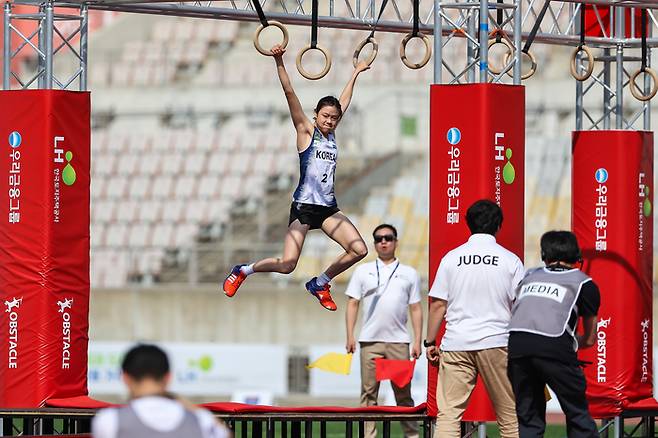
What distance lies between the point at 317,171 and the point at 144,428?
6.07 meters

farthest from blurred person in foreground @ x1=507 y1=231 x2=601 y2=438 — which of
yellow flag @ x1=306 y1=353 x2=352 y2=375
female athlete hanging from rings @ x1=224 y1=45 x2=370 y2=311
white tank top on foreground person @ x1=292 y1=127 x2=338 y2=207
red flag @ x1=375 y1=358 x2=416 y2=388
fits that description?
yellow flag @ x1=306 y1=353 x2=352 y2=375

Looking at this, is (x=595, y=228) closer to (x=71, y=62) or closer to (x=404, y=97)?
(x=404, y=97)

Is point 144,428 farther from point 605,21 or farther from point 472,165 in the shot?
point 605,21

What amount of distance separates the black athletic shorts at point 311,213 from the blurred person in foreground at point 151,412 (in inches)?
232

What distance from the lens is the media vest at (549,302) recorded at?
941 cm

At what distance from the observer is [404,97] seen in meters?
25.9

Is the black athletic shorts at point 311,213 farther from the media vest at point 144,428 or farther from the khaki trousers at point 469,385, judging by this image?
the media vest at point 144,428

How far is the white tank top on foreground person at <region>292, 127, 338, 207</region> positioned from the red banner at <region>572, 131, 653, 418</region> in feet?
11.0

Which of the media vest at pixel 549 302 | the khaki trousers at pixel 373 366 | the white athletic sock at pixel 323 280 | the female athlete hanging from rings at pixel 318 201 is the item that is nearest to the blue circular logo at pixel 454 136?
the female athlete hanging from rings at pixel 318 201

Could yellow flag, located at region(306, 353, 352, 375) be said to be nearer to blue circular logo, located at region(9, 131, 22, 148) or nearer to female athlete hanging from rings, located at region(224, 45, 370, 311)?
female athlete hanging from rings, located at region(224, 45, 370, 311)

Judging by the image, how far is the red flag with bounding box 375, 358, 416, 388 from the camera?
43.7ft

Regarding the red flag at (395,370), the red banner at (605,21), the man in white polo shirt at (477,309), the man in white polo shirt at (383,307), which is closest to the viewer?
the man in white polo shirt at (477,309)

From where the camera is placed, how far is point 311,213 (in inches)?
464

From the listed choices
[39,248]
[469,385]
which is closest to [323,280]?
[469,385]
